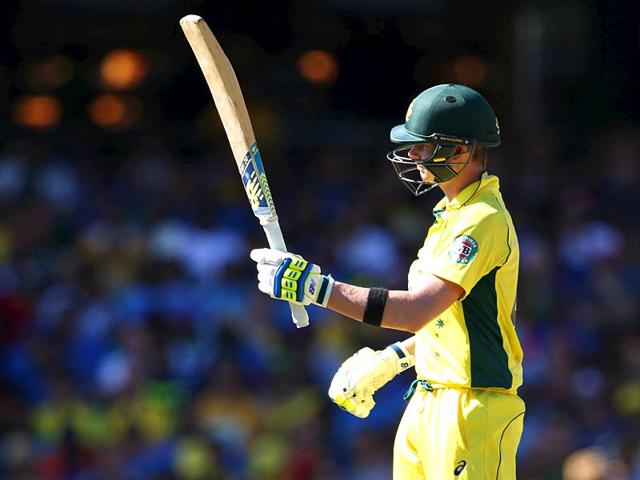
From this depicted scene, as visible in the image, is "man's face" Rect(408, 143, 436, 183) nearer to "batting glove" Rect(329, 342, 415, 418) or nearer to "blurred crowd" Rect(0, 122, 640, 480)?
"batting glove" Rect(329, 342, 415, 418)

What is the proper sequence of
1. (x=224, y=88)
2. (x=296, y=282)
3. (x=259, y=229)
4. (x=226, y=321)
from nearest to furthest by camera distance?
(x=296, y=282) < (x=224, y=88) < (x=226, y=321) < (x=259, y=229)

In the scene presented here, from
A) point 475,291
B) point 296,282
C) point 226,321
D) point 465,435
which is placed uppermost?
point 296,282

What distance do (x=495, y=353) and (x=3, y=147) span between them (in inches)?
218

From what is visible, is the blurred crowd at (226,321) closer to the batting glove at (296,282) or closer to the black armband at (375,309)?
the black armband at (375,309)

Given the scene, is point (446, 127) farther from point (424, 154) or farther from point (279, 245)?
point (279, 245)

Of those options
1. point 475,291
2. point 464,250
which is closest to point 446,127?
point 464,250

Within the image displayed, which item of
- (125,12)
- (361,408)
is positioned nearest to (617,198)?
(125,12)

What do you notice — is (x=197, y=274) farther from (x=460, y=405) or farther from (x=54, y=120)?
(x=460, y=405)

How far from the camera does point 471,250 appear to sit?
397cm

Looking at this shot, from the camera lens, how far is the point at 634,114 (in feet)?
32.7

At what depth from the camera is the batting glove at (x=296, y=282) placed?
3881mm

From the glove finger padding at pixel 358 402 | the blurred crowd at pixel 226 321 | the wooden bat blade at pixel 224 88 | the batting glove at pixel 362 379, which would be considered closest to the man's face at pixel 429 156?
the wooden bat blade at pixel 224 88

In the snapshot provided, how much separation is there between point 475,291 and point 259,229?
4559 mm

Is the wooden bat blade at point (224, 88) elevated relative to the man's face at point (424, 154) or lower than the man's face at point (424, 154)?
elevated
